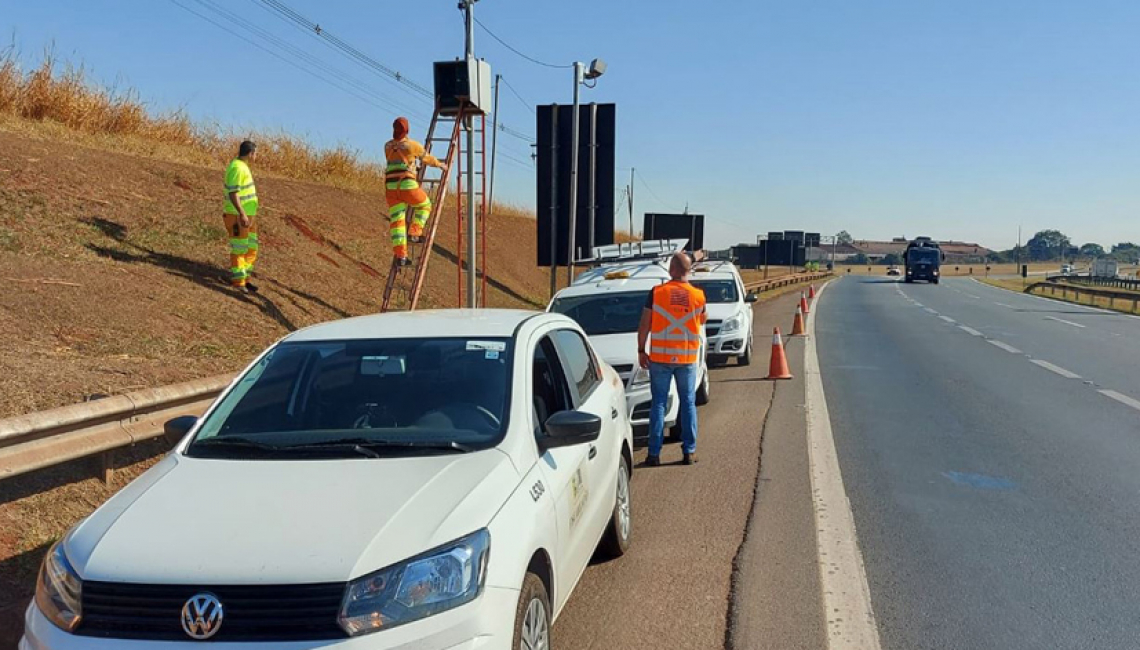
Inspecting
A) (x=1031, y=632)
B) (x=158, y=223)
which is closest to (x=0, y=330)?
(x=158, y=223)

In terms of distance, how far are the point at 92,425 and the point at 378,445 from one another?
232 centimetres

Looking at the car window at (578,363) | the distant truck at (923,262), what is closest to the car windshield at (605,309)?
the car window at (578,363)

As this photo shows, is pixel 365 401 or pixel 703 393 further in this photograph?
pixel 703 393

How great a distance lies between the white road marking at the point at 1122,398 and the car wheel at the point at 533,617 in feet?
32.4

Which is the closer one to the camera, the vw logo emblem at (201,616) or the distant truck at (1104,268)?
the vw logo emblem at (201,616)

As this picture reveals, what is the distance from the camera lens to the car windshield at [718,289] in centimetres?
1577

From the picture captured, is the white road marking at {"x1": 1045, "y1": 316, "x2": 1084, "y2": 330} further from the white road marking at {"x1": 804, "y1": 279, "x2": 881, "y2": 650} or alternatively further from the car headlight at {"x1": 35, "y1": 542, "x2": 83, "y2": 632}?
the car headlight at {"x1": 35, "y1": 542, "x2": 83, "y2": 632}

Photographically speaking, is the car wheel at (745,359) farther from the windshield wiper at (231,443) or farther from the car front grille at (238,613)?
the car front grille at (238,613)

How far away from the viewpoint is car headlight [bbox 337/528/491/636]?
2.93m

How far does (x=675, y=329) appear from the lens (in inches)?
309

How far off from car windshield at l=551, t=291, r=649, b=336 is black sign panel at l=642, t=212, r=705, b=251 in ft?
60.1

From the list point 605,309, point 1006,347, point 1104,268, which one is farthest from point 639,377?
point 1104,268

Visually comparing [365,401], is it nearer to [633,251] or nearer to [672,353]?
[672,353]

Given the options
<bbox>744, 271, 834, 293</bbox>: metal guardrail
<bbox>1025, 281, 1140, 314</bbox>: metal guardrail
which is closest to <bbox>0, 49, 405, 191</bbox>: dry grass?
<bbox>744, 271, 834, 293</bbox>: metal guardrail
